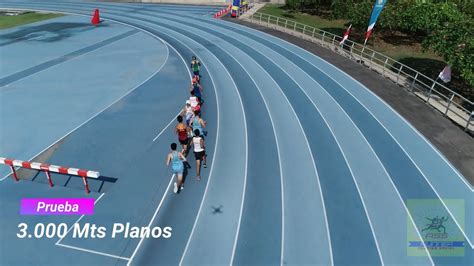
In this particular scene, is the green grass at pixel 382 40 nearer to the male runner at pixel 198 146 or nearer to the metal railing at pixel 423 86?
the metal railing at pixel 423 86

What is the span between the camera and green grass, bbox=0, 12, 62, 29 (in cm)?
3155

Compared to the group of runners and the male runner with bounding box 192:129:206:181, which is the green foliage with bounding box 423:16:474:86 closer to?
the group of runners

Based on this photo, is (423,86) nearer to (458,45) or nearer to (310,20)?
(458,45)

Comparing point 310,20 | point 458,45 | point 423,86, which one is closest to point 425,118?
point 458,45

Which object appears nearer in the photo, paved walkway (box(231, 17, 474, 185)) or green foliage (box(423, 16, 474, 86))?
paved walkway (box(231, 17, 474, 185))

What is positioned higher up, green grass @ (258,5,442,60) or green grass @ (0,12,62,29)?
green grass @ (258,5,442,60)

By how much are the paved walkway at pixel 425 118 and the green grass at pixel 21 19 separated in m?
30.6

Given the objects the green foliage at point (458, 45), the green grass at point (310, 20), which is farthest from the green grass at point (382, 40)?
the green foliage at point (458, 45)

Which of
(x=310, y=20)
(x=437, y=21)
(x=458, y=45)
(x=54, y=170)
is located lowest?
(x=54, y=170)

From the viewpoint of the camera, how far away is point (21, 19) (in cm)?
3406

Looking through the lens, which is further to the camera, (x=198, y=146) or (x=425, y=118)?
(x=425, y=118)

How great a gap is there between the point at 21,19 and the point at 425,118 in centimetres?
3890

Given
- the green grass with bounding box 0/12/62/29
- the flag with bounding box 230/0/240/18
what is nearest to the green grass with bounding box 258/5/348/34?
the flag with bounding box 230/0/240/18

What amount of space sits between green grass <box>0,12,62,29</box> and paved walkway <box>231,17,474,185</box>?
3062 centimetres
